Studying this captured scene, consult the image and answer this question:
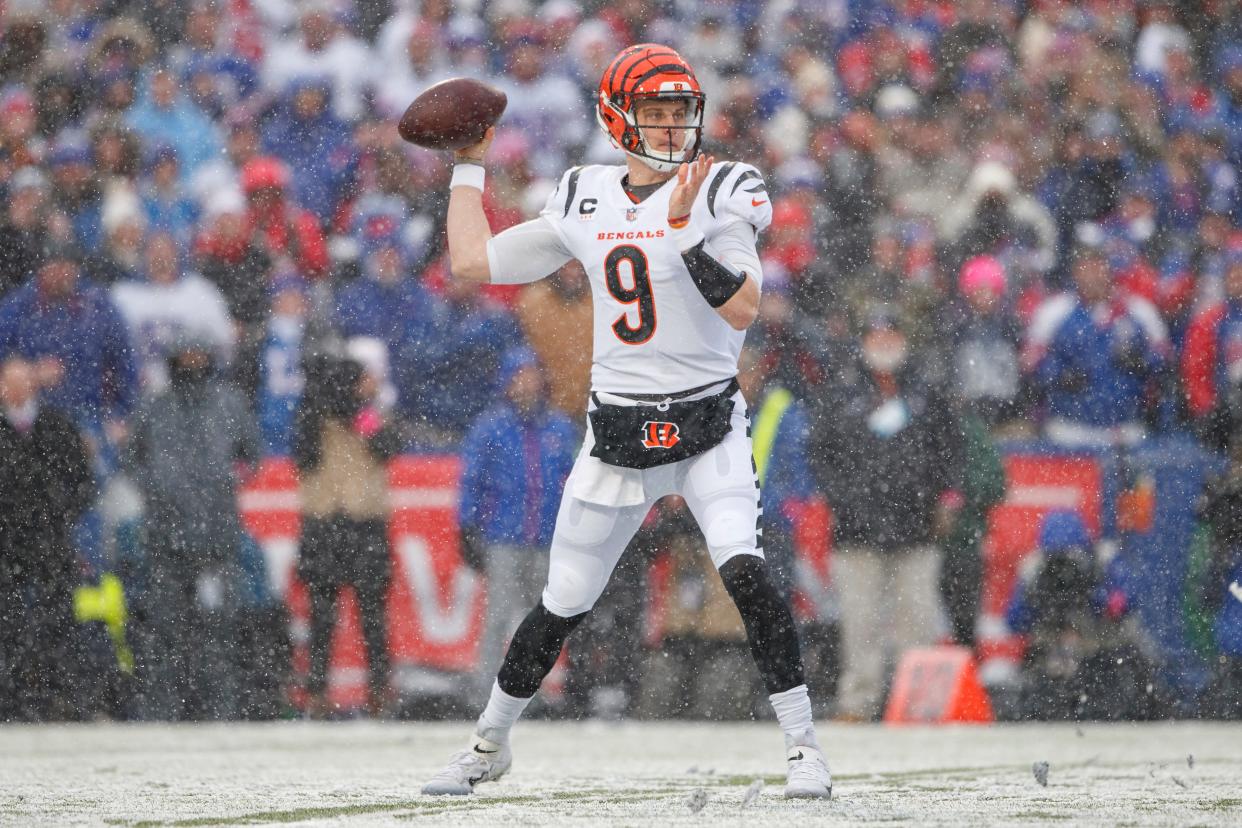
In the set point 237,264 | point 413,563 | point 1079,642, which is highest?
point 237,264

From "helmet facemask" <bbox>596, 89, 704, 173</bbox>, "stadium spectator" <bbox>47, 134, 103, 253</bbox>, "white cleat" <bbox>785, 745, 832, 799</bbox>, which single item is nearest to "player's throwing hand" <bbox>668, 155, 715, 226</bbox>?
"helmet facemask" <bbox>596, 89, 704, 173</bbox>

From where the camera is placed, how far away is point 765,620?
5.41 m

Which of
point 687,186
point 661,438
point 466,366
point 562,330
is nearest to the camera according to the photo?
point 687,186

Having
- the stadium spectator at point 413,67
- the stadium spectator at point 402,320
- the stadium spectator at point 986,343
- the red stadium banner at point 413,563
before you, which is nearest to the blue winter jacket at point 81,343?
the red stadium banner at point 413,563

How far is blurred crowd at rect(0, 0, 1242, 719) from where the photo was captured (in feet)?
30.9

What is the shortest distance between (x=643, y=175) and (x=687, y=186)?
1.60ft

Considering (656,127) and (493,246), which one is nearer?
(656,127)

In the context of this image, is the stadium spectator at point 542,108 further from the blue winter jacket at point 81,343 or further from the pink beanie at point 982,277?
the blue winter jacket at point 81,343

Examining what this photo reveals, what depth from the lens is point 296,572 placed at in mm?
9742

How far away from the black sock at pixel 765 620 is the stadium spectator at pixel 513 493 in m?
4.12

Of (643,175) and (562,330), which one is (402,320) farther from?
(643,175)

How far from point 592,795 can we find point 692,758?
1.89 m

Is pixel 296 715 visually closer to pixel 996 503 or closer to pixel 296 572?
pixel 296 572

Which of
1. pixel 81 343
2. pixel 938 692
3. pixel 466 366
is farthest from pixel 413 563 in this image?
pixel 938 692
